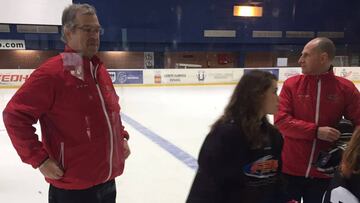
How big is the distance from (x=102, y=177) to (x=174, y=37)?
677 inches

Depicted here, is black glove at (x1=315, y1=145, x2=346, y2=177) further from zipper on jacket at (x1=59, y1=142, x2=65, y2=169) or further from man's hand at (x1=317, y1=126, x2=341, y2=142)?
zipper on jacket at (x1=59, y1=142, x2=65, y2=169)

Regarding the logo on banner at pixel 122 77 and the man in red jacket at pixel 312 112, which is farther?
the logo on banner at pixel 122 77


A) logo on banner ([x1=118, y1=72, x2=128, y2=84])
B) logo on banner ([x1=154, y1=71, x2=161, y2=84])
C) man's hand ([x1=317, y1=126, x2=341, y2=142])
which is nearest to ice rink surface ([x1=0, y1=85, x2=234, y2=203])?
man's hand ([x1=317, y1=126, x2=341, y2=142])

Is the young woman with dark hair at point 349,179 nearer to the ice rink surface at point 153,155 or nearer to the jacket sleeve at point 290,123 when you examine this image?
the ice rink surface at point 153,155

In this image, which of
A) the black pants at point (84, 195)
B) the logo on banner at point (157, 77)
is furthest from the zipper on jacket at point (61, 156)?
the logo on banner at point (157, 77)

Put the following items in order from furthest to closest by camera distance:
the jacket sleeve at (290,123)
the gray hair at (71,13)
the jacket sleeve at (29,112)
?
the jacket sleeve at (290,123)
the gray hair at (71,13)
the jacket sleeve at (29,112)

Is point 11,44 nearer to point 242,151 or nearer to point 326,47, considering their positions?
point 326,47

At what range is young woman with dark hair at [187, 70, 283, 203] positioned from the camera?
1.37m

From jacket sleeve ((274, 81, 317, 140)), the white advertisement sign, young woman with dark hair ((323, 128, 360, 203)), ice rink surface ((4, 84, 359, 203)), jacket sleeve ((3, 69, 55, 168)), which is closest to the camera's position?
young woman with dark hair ((323, 128, 360, 203))

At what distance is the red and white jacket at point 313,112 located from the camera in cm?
212

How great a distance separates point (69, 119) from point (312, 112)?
1253 mm

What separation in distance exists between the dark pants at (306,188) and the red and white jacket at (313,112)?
33mm

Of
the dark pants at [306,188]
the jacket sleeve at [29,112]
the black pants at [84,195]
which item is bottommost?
the dark pants at [306,188]

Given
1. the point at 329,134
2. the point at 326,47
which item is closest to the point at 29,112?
the point at 329,134
